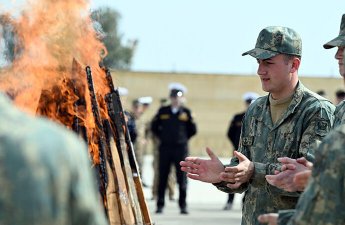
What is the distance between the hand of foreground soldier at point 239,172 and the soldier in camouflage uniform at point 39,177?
3190 millimetres

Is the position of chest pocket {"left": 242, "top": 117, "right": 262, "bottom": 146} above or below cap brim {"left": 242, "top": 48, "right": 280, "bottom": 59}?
below

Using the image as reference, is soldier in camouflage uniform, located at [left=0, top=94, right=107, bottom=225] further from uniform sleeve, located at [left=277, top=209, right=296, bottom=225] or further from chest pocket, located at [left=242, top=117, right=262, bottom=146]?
chest pocket, located at [left=242, top=117, right=262, bottom=146]

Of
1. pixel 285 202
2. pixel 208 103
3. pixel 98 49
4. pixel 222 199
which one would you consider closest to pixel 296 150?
pixel 285 202

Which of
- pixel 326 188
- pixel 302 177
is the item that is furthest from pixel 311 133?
pixel 326 188

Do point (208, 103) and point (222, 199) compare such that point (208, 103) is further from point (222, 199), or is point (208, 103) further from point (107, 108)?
point (107, 108)

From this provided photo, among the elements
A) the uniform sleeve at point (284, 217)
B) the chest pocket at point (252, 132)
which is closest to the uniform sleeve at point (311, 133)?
the chest pocket at point (252, 132)

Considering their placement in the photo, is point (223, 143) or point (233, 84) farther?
point (233, 84)

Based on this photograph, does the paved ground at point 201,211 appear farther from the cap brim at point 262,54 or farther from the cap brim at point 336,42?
the cap brim at point 336,42

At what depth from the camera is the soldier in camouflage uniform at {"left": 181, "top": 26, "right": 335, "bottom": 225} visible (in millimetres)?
6117

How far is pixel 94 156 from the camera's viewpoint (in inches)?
292

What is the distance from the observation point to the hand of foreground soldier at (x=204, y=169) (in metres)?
6.04

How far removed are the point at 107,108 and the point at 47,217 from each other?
501 cm

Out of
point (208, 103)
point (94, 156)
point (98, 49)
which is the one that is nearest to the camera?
point (94, 156)

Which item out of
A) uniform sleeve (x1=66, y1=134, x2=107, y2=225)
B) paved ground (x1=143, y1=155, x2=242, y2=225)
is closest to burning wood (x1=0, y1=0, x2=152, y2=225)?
uniform sleeve (x1=66, y1=134, x2=107, y2=225)
